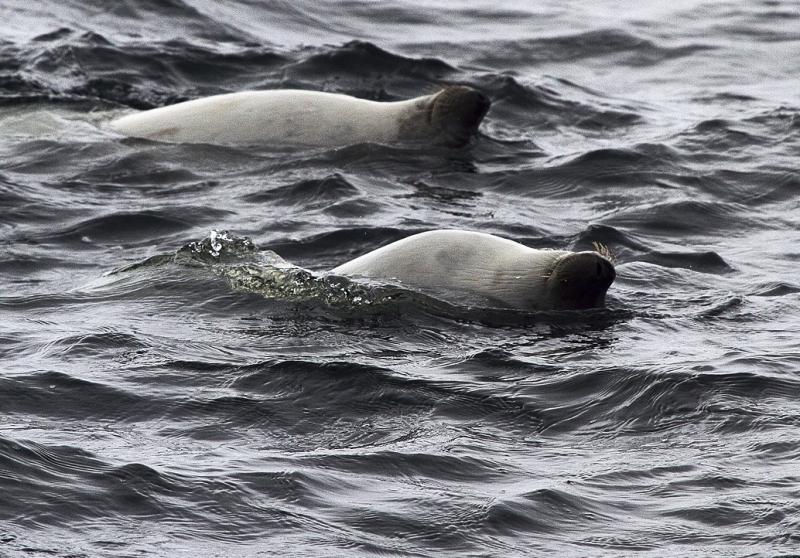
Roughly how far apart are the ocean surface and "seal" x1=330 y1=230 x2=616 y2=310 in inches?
4.4

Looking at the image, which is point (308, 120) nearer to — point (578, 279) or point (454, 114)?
point (454, 114)

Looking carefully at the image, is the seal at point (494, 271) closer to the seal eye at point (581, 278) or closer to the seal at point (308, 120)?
the seal eye at point (581, 278)

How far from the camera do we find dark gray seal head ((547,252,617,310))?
28.0 ft

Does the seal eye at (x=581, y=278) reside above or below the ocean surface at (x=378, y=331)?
above

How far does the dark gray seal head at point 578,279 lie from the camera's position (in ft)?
28.0

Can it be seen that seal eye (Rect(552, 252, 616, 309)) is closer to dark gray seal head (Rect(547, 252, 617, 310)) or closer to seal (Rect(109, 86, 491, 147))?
dark gray seal head (Rect(547, 252, 617, 310))

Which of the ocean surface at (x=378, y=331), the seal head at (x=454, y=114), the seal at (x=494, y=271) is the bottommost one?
the ocean surface at (x=378, y=331)

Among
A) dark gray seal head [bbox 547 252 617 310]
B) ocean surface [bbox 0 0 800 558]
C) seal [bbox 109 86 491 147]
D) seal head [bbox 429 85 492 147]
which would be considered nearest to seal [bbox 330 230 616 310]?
dark gray seal head [bbox 547 252 617 310]

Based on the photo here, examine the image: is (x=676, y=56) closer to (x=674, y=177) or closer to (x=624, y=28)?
(x=624, y=28)

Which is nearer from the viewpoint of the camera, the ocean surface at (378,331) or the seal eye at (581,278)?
the ocean surface at (378,331)

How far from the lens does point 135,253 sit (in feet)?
32.7

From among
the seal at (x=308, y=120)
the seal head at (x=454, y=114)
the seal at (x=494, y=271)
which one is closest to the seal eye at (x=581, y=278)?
the seal at (x=494, y=271)

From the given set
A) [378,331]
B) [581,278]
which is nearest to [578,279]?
[581,278]

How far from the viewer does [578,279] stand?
28.1 ft
